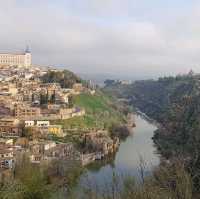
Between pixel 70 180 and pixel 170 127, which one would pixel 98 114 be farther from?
pixel 70 180

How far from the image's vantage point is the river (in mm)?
16312

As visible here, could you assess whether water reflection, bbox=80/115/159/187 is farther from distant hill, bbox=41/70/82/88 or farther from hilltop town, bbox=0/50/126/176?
distant hill, bbox=41/70/82/88

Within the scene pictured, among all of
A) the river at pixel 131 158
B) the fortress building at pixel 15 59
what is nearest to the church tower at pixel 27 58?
the fortress building at pixel 15 59

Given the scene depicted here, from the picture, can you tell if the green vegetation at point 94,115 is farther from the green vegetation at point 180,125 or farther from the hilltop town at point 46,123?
the green vegetation at point 180,125

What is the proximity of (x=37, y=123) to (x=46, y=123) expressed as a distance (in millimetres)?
433

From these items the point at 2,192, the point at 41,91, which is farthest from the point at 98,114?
the point at 2,192

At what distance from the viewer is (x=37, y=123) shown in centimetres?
2348

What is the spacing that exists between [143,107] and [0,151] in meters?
31.8

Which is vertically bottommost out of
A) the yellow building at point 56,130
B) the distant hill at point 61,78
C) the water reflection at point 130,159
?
the water reflection at point 130,159

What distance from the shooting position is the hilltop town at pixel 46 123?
60.6 ft

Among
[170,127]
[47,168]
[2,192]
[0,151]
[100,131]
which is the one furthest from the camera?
[170,127]

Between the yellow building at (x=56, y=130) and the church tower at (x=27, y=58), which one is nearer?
the yellow building at (x=56, y=130)

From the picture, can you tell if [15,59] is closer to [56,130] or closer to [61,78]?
[61,78]

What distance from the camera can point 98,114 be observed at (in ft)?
99.1
